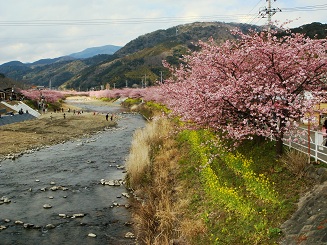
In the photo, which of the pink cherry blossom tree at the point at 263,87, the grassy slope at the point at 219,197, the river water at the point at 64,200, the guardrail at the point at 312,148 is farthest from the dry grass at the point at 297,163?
the river water at the point at 64,200

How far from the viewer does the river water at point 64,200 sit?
14.6 meters

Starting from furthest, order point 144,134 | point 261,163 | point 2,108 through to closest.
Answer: point 2,108, point 144,134, point 261,163

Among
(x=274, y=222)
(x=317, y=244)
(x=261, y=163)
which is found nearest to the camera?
(x=317, y=244)

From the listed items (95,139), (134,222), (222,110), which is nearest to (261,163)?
(222,110)

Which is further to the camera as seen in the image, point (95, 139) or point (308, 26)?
point (308, 26)

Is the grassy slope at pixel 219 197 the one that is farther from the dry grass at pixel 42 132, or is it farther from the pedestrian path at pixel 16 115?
the pedestrian path at pixel 16 115

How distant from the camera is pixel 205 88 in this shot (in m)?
15.0

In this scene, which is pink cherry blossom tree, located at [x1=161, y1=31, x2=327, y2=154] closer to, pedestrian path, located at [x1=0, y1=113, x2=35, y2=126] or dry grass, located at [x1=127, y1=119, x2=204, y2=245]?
dry grass, located at [x1=127, y1=119, x2=204, y2=245]

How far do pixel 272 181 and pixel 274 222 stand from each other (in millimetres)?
2902

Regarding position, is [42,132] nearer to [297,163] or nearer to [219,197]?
[219,197]

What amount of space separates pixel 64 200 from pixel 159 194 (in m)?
6.35

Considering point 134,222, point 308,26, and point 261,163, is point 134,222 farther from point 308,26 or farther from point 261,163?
point 308,26

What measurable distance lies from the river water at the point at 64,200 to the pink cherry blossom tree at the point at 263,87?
23.5 ft

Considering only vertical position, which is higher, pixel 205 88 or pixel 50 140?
pixel 205 88
